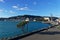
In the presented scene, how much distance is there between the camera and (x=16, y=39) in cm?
1742

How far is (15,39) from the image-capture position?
17.3 m

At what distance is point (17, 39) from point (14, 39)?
1.41ft

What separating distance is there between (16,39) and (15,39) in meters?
0.14

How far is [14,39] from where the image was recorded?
17.2 meters

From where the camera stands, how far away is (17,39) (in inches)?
688

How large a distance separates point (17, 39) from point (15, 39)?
0.25 m

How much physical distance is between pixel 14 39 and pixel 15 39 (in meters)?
0.18

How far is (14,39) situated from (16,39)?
1.03 feet

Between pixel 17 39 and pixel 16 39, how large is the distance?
0.39 feet
